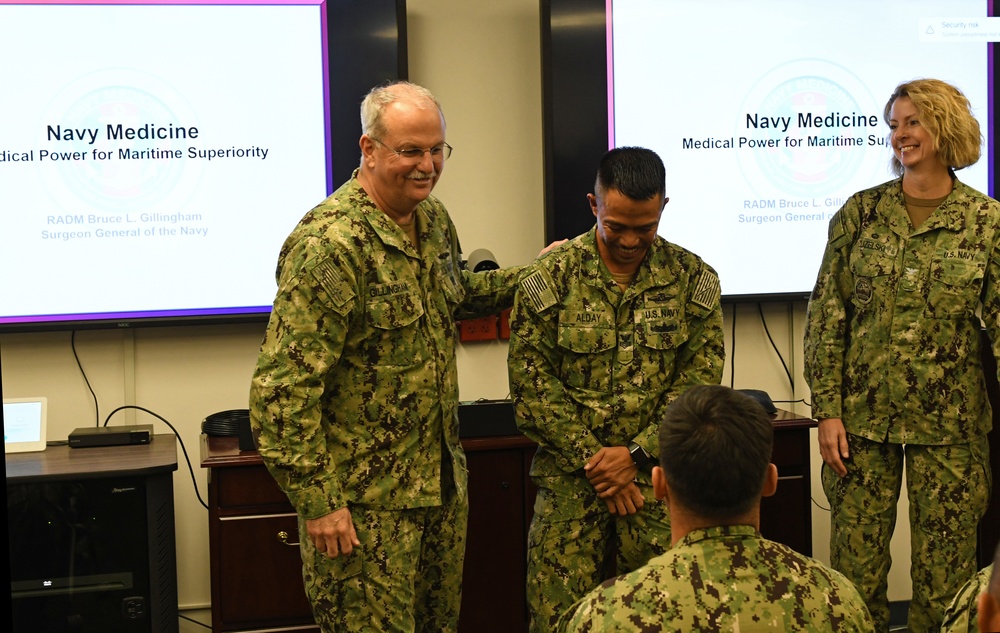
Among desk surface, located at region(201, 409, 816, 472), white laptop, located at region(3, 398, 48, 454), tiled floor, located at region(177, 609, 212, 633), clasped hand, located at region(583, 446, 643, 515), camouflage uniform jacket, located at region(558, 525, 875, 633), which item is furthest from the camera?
tiled floor, located at region(177, 609, 212, 633)

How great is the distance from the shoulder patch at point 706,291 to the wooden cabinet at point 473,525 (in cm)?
99

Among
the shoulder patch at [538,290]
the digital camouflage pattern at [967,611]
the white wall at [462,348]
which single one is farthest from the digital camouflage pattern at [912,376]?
the digital camouflage pattern at [967,611]

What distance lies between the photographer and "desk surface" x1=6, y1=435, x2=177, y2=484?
2.93 metres

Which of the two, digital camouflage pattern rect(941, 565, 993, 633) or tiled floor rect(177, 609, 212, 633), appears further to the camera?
tiled floor rect(177, 609, 212, 633)

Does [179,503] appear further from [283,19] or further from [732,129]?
[732,129]

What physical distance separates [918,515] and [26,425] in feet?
8.65

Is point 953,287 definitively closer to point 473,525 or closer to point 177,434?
point 473,525

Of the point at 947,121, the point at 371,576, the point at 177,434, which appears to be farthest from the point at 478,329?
the point at 947,121

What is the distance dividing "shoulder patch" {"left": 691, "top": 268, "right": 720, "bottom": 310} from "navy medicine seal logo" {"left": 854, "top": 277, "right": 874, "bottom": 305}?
1.85 feet

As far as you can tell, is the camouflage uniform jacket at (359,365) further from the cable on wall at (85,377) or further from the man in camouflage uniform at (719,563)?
the cable on wall at (85,377)

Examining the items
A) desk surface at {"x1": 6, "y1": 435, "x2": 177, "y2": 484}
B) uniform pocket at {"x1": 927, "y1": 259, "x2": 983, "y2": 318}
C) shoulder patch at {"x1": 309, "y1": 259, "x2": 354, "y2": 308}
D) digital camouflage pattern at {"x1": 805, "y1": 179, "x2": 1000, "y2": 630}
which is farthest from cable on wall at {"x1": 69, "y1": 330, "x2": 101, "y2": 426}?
uniform pocket at {"x1": 927, "y1": 259, "x2": 983, "y2": 318}

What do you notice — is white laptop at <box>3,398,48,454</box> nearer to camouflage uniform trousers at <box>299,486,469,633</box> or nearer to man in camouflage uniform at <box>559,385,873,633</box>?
camouflage uniform trousers at <box>299,486,469,633</box>

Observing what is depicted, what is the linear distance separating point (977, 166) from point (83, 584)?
3.36 m

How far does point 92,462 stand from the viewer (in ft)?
10.0
